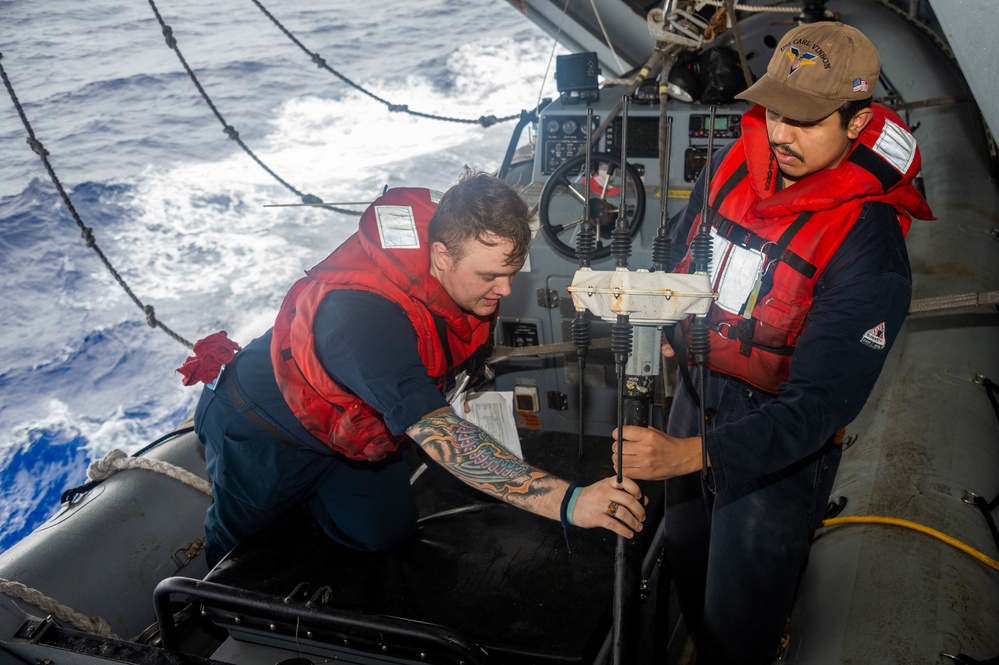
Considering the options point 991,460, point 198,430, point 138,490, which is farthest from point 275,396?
point 991,460

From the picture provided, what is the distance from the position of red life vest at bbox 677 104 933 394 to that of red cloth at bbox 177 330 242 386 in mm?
1354

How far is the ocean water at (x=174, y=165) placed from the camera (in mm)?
7641

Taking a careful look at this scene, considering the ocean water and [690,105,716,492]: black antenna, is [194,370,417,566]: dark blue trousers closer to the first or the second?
[690,105,716,492]: black antenna

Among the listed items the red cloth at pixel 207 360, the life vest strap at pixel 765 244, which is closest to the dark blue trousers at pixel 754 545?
the life vest strap at pixel 765 244

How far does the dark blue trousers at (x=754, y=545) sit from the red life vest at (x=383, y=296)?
0.71 meters

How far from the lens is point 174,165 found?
1118 cm

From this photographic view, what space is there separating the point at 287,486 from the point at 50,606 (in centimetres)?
76

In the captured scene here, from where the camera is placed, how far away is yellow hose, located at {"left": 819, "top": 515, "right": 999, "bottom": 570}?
1853 mm

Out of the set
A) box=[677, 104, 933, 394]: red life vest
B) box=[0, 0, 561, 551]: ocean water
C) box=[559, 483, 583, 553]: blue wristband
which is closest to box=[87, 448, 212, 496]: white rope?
box=[559, 483, 583, 553]: blue wristband

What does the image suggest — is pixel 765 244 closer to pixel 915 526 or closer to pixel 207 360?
pixel 915 526

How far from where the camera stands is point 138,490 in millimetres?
2754

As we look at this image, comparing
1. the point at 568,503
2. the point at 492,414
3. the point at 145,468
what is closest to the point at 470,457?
the point at 568,503

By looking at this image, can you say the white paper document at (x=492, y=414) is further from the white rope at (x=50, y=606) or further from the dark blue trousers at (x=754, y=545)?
the white rope at (x=50, y=606)

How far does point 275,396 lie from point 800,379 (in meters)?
1.42
